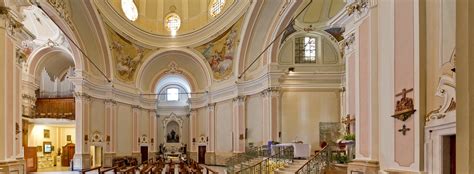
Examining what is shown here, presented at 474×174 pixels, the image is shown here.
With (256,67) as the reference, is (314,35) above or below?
above

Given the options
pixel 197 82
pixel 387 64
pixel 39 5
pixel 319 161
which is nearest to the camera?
pixel 387 64

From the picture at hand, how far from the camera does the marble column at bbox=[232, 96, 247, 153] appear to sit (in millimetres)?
23516

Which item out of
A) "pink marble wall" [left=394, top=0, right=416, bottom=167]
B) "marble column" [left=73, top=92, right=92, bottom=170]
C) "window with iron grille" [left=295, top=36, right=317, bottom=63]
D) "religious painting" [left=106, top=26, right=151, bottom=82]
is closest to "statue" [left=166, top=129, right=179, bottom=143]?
"religious painting" [left=106, top=26, right=151, bottom=82]

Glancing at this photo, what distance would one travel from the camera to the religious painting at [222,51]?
24.6 meters

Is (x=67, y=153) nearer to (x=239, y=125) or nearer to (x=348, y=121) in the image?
(x=239, y=125)

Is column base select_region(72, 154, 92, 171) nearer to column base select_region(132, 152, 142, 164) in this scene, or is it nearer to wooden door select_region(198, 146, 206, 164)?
column base select_region(132, 152, 142, 164)

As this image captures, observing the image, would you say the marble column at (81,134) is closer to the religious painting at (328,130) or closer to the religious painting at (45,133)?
the religious painting at (45,133)

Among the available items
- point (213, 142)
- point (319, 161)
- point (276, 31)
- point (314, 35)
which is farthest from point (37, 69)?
point (319, 161)

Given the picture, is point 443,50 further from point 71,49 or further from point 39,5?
point 71,49

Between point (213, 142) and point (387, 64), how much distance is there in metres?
21.2

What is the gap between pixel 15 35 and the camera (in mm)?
9555

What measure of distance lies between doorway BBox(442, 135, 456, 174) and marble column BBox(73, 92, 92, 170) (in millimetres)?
19822

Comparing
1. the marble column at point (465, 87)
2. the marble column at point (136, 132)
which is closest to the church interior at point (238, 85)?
the marble column at point (465, 87)

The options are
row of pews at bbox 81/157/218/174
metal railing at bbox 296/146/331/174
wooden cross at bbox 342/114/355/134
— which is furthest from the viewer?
row of pews at bbox 81/157/218/174
